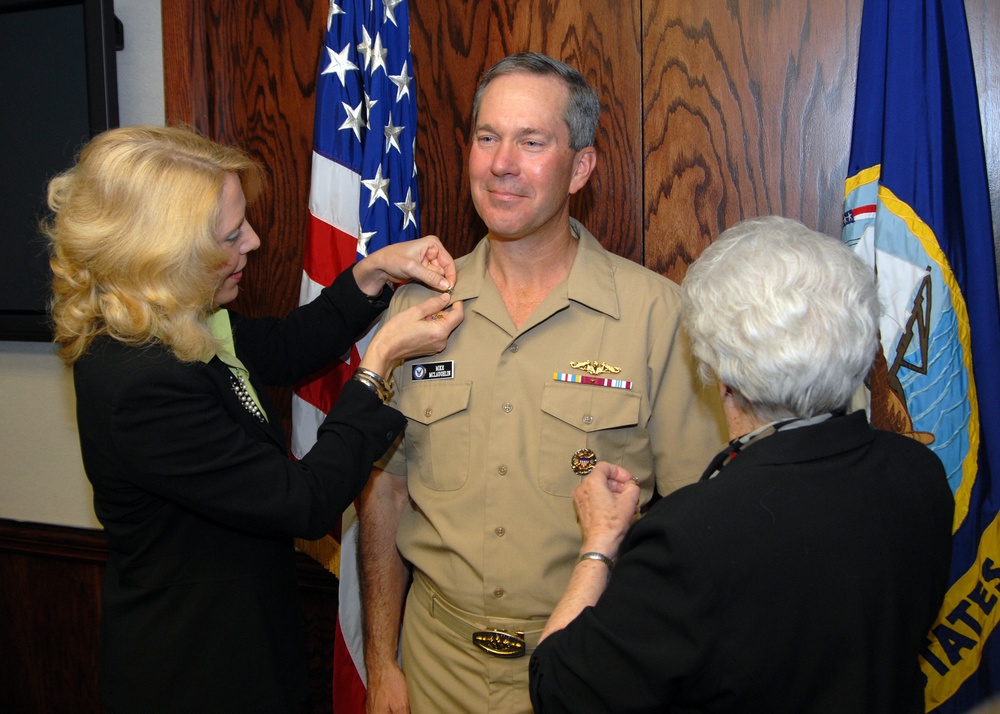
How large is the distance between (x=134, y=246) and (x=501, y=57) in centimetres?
130

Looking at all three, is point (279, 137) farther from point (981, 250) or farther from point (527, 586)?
point (981, 250)

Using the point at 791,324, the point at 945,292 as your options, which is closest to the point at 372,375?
the point at 791,324

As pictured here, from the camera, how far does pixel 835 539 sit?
1.03 m

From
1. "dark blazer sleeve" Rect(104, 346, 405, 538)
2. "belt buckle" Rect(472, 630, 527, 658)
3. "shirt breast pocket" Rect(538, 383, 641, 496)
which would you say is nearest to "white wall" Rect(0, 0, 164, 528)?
"dark blazer sleeve" Rect(104, 346, 405, 538)

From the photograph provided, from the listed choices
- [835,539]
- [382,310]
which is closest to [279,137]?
[382,310]

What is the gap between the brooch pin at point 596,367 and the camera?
5.49 ft

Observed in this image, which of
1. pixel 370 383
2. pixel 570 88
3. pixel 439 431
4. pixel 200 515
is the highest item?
pixel 570 88

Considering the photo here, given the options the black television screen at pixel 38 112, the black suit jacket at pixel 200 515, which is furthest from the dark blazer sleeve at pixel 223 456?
the black television screen at pixel 38 112

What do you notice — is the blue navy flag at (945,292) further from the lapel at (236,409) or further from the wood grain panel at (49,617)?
the wood grain panel at (49,617)

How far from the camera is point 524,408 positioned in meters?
1.69

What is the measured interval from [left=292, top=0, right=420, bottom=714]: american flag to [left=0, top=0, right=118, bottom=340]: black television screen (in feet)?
2.59

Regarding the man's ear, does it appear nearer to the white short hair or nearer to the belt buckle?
the white short hair

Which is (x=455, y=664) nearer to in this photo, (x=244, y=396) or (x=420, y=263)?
(x=244, y=396)

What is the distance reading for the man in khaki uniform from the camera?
1.64 m
